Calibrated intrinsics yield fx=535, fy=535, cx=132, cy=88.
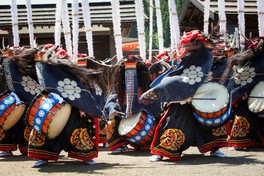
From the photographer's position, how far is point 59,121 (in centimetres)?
612

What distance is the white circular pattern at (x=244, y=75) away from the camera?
24.7 feet

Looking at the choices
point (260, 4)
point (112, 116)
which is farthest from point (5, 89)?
point (260, 4)

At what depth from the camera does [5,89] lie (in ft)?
25.0

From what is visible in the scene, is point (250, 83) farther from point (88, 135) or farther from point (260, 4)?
point (88, 135)

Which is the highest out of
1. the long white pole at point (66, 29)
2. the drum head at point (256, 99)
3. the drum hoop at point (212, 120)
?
the long white pole at point (66, 29)

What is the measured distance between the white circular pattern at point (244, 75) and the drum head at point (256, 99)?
0.47 feet

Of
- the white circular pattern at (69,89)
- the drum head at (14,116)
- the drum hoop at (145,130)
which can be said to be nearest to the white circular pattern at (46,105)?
the white circular pattern at (69,89)

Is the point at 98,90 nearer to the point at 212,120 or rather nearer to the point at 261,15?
the point at 212,120

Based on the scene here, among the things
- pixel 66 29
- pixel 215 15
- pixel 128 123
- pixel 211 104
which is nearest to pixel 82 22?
pixel 215 15

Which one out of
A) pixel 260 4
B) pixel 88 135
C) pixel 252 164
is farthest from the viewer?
pixel 260 4

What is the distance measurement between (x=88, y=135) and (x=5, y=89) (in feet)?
5.91

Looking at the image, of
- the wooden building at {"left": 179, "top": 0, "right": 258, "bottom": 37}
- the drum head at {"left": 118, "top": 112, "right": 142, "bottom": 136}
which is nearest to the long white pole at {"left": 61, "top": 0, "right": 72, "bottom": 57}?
the drum head at {"left": 118, "top": 112, "right": 142, "bottom": 136}

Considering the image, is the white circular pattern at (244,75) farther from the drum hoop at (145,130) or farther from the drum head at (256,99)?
the drum hoop at (145,130)

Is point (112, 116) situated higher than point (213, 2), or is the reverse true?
point (213, 2)
